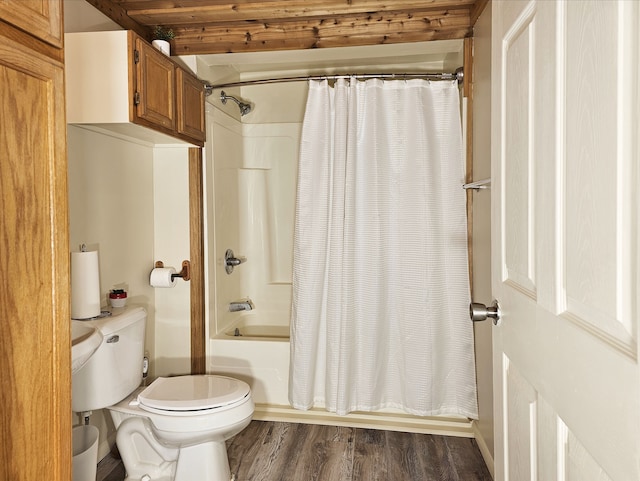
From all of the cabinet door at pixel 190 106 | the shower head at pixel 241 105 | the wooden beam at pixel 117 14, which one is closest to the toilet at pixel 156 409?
the cabinet door at pixel 190 106

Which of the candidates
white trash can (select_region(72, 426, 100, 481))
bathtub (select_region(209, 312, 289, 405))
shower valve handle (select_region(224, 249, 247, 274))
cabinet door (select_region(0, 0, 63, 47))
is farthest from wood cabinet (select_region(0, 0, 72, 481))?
shower valve handle (select_region(224, 249, 247, 274))

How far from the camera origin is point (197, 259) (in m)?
2.74

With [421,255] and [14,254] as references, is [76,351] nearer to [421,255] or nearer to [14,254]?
[14,254]

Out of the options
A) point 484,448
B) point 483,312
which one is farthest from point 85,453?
point 484,448

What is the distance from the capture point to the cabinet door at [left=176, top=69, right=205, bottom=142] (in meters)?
2.37

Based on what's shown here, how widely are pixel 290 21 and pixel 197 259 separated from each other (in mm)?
1415

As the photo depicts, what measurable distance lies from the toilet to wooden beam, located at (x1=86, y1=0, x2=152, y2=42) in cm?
141

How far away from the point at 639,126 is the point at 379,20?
6.93ft

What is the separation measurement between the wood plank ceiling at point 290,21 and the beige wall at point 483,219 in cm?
22

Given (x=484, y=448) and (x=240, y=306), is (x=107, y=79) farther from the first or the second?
(x=484, y=448)

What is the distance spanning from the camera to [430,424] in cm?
265

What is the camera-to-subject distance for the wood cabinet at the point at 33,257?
1.06 m

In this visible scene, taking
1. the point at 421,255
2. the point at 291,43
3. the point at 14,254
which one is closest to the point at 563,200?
the point at 14,254

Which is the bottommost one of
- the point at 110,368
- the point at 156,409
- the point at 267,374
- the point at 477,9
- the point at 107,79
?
the point at 267,374
